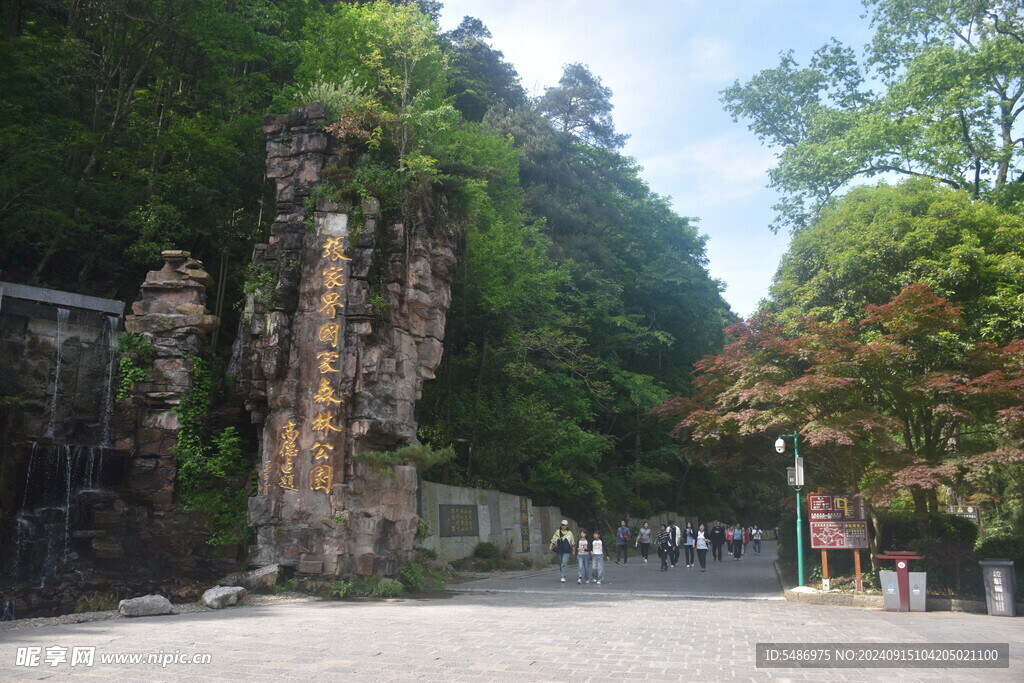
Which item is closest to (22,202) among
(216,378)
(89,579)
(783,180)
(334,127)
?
(216,378)

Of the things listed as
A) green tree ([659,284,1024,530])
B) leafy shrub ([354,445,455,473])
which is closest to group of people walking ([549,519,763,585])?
green tree ([659,284,1024,530])

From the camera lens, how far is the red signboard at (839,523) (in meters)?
16.3

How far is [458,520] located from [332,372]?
295 inches

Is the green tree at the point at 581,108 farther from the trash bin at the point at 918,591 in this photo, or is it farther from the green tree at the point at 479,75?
the trash bin at the point at 918,591

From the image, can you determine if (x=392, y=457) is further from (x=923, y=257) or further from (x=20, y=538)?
(x=923, y=257)

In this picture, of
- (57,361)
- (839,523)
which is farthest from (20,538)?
(839,523)

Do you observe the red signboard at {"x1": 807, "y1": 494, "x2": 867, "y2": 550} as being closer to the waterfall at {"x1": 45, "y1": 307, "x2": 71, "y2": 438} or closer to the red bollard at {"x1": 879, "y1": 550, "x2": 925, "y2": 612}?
the red bollard at {"x1": 879, "y1": 550, "x2": 925, "y2": 612}

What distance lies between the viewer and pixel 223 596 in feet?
47.4

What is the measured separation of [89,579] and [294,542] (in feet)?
15.1

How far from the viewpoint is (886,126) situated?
26156 millimetres

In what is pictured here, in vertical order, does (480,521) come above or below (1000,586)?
above

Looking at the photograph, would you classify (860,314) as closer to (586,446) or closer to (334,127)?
(586,446)

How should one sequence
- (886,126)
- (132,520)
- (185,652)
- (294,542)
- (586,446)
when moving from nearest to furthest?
(185,652) → (294,542) → (132,520) → (886,126) → (586,446)

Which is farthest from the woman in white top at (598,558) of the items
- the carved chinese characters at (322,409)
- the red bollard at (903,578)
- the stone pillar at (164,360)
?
the stone pillar at (164,360)
